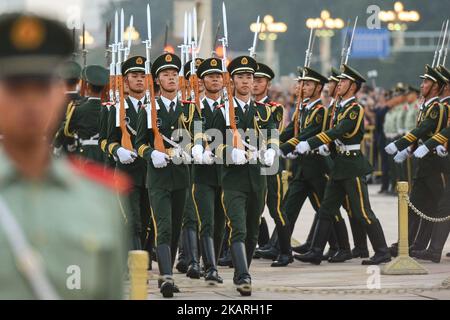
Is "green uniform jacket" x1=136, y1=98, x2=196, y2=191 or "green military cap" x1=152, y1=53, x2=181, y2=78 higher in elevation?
"green military cap" x1=152, y1=53, x2=181, y2=78

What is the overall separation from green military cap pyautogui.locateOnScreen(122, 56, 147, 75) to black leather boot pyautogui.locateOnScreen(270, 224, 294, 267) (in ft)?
7.63

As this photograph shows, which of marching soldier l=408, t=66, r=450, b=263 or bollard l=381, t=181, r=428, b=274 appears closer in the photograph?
bollard l=381, t=181, r=428, b=274

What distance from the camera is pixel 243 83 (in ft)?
36.1

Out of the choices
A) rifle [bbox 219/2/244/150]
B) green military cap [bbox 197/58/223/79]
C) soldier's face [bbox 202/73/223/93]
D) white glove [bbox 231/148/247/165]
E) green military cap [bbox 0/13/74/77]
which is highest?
green military cap [bbox 0/13/74/77]

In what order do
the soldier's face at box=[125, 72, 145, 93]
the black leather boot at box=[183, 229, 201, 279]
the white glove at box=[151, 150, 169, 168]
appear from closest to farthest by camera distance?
the white glove at box=[151, 150, 169, 168] < the black leather boot at box=[183, 229, 201, 279] < the soldier's face at box=[125, 72, 145, 93]

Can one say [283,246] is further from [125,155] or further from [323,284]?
[125,155]

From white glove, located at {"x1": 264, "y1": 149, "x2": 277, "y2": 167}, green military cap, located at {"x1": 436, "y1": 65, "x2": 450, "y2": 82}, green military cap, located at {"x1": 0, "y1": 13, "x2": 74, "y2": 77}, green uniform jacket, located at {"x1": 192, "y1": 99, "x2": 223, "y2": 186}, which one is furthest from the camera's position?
green military cap, located at {"x1": 436, "y1": 65, "x2": 450, "y2": 82}

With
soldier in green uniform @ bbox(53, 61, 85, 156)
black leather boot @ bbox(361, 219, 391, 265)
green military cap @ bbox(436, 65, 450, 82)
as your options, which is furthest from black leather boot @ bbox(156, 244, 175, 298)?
green military cap @ bbox(436, 65, 450, 82)

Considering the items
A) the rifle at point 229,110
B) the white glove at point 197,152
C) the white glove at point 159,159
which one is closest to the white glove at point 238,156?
the rifle at point 229,110

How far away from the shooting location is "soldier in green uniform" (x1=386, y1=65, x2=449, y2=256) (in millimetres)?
13719

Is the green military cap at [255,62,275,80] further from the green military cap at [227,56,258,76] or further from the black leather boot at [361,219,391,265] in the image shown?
the green military cap at [227,56,258,76]

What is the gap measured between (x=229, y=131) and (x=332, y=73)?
4.13 metres

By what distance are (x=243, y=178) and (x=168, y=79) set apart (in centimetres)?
106
